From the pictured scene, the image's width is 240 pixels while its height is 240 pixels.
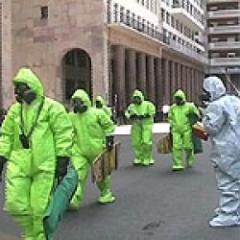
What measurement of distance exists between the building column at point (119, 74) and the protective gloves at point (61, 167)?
4342 cm

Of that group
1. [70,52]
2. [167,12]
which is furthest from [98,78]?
[167,12]

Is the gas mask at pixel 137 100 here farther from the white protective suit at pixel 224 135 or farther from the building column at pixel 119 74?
the building column at pixel 119 74

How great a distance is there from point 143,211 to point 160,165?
7.35 metres

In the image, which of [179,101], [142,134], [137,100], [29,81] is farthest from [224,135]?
[137,100]

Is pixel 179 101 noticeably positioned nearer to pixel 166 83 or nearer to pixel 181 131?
pixel 181 131

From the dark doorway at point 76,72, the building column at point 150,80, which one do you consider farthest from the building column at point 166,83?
the dark doorway at point 76,72

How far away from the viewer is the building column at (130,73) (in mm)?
53987

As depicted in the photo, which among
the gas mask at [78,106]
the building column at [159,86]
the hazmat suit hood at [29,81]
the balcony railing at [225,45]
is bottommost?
the gas mask at [78,106]

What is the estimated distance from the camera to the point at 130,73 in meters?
55.1

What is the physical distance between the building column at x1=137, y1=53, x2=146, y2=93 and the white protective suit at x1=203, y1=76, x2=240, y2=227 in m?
48.6

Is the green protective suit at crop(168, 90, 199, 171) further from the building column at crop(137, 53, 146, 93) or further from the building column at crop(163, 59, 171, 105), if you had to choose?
the building column at crop(163, 59, 171, 105)

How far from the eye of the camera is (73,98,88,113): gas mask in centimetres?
988

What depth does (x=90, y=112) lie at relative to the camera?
32.7 feet

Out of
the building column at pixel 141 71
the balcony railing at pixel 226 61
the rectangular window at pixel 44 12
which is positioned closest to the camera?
the rectangular window at pixel 44 12
